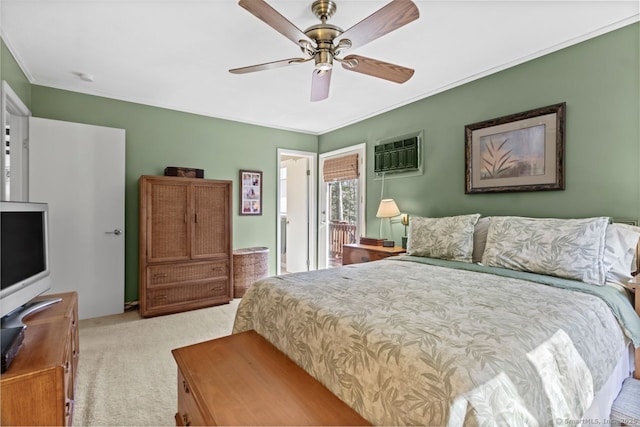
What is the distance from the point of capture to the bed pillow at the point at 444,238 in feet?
8.80

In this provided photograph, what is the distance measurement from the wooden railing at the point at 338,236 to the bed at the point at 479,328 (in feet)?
7.74

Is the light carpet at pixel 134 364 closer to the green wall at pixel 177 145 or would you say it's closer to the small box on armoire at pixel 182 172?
the green wall at pixel 177 145

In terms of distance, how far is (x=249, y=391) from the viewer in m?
1.26

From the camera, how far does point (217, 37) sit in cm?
241

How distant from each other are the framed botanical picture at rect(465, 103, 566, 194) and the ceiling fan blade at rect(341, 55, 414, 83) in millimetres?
1178

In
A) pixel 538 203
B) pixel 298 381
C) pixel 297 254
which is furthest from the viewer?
pixel 297 254

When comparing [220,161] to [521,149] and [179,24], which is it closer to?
[179,24]

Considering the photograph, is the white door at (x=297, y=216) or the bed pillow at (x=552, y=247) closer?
the bed pillow at (x=552, y=247)

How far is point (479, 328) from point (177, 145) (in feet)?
13.2

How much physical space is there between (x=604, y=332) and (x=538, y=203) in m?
1.41

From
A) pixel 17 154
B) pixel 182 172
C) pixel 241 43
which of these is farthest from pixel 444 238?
pixel 17 154

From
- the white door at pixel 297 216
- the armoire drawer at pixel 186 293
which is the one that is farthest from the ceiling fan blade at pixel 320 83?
the white door at pixel 297 216

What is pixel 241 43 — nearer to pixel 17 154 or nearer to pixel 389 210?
pixel 389 210

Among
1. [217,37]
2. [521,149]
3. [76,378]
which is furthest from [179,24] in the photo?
[521,149]
